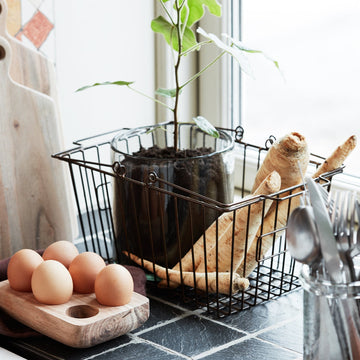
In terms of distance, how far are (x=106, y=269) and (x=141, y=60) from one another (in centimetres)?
66

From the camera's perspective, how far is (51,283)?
2.64 ft

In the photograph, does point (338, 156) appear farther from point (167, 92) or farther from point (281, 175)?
point (167, 92)

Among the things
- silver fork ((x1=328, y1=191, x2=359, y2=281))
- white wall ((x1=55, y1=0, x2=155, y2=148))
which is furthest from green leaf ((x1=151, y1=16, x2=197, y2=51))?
silver fork ((x1=328, y1=191, x2=359, y2=281))

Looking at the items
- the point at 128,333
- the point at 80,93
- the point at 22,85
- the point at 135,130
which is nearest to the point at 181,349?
the point at 128,333

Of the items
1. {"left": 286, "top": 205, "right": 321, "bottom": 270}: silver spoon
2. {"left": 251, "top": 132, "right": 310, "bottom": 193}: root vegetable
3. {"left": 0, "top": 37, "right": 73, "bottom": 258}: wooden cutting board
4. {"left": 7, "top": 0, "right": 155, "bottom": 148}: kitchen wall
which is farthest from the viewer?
{"left": 7, "top": 0, "right": 155, "bottom": 148}: kitchen wall

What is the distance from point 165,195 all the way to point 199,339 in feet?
0.68

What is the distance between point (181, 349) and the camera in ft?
2.68

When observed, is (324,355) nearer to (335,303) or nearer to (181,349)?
(335,303)

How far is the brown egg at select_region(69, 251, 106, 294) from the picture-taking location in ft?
2.79

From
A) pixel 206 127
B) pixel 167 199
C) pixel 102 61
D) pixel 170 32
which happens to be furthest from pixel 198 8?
pixel 102 61

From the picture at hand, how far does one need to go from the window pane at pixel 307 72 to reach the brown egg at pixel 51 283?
649 millimetres

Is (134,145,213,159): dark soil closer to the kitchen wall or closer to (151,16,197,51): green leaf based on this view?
(151,16,197,51): green leaf

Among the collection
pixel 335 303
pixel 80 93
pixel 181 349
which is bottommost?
pixel 181 349

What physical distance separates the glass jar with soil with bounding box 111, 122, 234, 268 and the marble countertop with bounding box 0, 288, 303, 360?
3.7 inches
